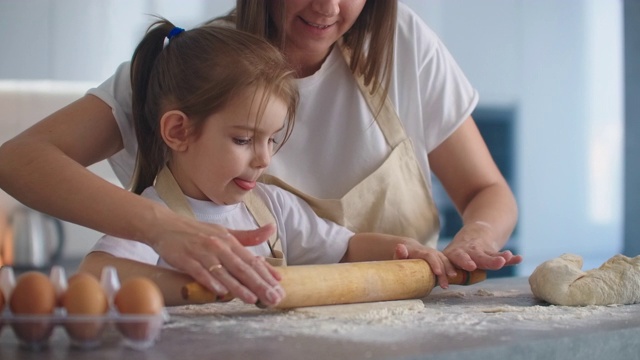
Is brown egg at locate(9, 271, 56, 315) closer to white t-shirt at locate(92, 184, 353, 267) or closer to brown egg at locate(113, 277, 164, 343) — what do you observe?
brown egg at locate(113, 277, 164, 343)

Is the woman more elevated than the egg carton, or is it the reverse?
the woman

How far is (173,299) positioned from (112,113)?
46 cm

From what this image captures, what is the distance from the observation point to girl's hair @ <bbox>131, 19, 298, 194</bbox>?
3.80 ft

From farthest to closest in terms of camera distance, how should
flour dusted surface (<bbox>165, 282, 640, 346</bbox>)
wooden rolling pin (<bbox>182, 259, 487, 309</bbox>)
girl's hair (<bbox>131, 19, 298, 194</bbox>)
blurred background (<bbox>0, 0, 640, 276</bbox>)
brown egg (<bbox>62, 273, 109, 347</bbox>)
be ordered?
blurred background (<bbox>0, 0, 640, 276</bbox>) → girl's hair (<bbox>131, 19, 298, 194</bbox>) → wooden rolling pin (<bbox>182, 259, 487, 309</bbox>) → flour dusted surface (<bbox>165, 282, 640, 346</bbox>) → brown egg (<bbox>62, 273, 109, 347</bbox>)

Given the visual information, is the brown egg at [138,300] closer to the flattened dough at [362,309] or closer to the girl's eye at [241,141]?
the flattened dough at [362,309]

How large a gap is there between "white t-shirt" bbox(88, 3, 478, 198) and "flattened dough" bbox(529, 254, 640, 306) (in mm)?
423

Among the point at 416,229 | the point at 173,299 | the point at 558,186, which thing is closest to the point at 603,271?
the point at 416,229

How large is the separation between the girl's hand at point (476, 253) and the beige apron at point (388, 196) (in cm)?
16

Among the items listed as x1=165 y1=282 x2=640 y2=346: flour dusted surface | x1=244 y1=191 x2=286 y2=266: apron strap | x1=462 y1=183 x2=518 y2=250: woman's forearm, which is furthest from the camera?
x1=462 y1=183 x2=518 y2=250: woman's forearm

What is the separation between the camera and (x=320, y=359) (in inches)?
26.0

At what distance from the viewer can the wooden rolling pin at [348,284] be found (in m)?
0.91

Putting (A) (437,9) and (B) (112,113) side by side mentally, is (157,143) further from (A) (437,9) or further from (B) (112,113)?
(A) (437,9)

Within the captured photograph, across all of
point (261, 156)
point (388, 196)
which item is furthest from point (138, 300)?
point (388, 196)

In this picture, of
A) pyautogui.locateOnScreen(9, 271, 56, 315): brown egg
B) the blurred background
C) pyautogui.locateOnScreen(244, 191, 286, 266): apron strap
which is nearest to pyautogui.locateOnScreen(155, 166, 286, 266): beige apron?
pyautogui.locateOnScreen(244, 191, 286, 266): apron strap
